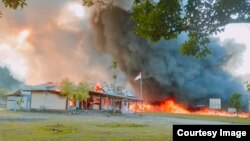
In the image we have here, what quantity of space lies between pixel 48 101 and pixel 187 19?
157ft

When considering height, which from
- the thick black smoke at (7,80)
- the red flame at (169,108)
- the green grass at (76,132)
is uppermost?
the thick black smoke at (7,80)

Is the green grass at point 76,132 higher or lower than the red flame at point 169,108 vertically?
lower

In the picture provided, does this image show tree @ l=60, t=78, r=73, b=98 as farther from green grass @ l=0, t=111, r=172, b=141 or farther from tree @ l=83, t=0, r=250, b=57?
tree @ l=83, t=0, r=250, b=57

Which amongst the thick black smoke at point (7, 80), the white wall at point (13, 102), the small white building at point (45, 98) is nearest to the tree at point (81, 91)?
the small white building at point (45, 98)

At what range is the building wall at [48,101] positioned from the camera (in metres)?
59.2

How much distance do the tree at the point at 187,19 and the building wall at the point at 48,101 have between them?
45.7m

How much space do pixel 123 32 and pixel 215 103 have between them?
33958mm

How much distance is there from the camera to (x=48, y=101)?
59.5m

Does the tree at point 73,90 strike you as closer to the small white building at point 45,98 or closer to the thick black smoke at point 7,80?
the small white building at point 45,98

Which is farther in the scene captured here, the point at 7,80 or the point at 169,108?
the point at 7,80

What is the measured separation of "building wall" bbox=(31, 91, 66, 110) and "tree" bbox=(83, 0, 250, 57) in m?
45.7

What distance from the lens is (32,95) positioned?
199ft

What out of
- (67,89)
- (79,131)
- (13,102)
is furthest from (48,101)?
(79,131)

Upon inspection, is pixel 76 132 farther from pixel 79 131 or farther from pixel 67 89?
pixel 67 89
